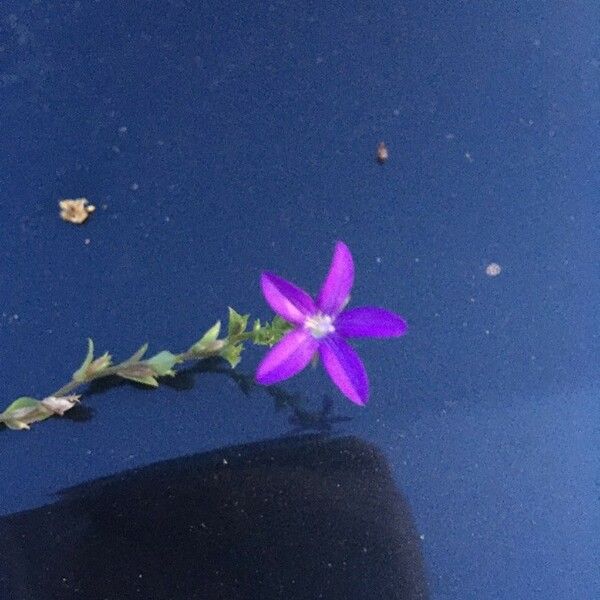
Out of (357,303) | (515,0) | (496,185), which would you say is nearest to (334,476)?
(357,303)

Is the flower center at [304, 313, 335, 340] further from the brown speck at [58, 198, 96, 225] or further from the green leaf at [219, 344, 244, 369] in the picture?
the brown speck at [58, 198, 96, 225]

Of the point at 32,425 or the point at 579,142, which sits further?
the point at 579,142

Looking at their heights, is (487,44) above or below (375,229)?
above

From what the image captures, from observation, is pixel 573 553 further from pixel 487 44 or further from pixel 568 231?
pixel 487 44

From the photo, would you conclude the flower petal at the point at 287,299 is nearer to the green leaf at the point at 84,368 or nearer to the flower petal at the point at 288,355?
the flower petal at the point at 288,355

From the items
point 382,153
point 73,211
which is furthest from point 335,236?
point 73,211

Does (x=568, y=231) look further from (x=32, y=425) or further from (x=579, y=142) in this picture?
(x=32, y=425)

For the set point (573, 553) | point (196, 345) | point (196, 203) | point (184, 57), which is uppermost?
point (184, 57)
